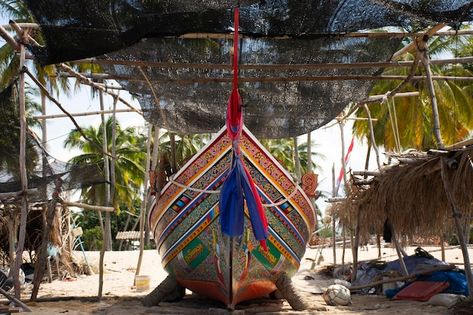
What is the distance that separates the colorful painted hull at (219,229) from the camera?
6.20 metres

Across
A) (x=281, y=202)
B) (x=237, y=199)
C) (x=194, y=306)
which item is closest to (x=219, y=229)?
(x=281, y=202)

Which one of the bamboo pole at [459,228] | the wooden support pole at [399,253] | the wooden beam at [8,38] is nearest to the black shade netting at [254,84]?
the wooden beam at [8,38]

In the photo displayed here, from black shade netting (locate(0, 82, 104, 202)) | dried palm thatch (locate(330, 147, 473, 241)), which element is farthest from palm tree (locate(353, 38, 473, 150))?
black shade netting (locate(0, 82, 104, 202))

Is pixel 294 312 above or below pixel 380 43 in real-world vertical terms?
below

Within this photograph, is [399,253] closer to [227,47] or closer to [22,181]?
[227,47]

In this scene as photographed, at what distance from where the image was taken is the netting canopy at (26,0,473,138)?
4457mm

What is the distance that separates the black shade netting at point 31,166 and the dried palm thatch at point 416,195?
3.79 meters

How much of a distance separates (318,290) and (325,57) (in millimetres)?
4851

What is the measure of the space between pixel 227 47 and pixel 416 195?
2.98 metres

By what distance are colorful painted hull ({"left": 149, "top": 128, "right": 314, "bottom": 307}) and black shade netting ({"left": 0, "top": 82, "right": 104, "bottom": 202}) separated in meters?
1.25

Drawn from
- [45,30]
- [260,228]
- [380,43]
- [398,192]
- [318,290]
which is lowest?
[318,290]

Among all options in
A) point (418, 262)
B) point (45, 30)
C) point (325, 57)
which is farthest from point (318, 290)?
point (45, 30)

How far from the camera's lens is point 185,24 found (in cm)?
479

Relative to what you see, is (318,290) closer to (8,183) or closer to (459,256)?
(8,183)
